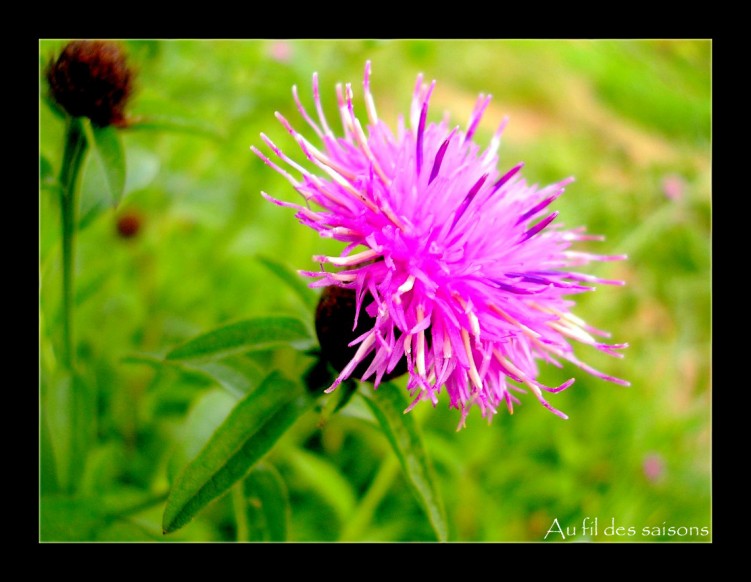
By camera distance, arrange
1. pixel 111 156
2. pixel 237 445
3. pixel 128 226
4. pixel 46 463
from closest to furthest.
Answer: pixel 237 445 → pixel 111 156 → pixel 46 463 → pixel 128 226

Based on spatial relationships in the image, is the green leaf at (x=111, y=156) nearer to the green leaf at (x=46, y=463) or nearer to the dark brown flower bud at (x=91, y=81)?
the dark brown flower bud at (x=91, y=81)

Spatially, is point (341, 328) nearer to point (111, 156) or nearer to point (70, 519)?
point (111, 156)

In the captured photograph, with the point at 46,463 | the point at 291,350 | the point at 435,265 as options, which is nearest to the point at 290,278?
the point at 435,265

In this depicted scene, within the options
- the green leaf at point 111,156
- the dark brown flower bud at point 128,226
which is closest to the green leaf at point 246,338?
the green leaf at point 111,156

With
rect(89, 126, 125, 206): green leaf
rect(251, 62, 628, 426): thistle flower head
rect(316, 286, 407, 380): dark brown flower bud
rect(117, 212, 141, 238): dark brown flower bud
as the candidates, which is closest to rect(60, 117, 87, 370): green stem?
rect(89, 126, 125, 206): green leaf
